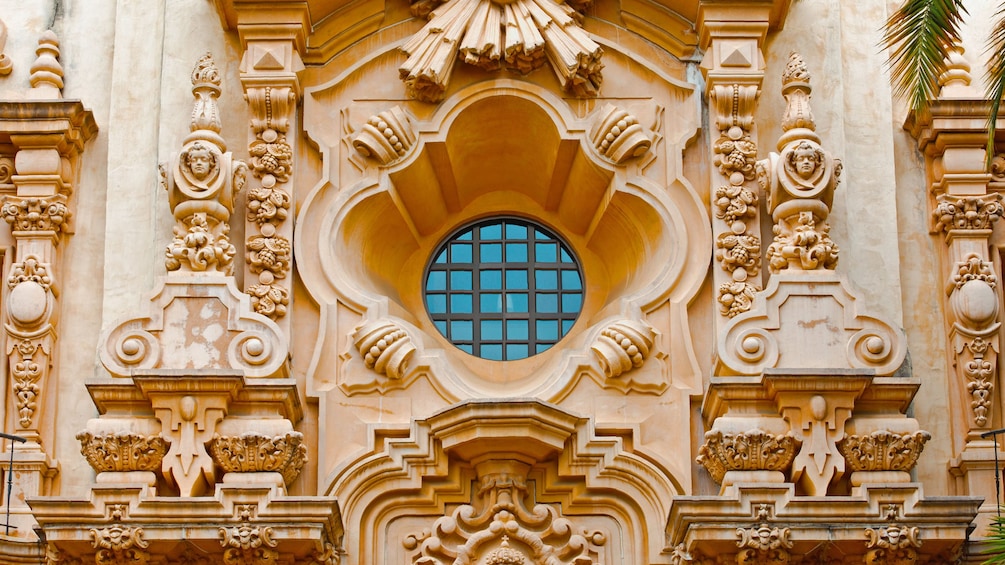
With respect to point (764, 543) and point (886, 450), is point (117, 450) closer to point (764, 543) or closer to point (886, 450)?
point (764, 543)

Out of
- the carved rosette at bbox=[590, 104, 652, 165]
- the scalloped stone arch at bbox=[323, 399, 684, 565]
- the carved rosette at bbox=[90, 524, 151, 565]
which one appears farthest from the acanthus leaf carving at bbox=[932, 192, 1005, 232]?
the carved rosette at bbox=[90, 524, 151, 565]

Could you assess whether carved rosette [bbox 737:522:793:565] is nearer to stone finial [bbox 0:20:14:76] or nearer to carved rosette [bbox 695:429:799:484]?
carved rosette [bbox 695:429:799:484]

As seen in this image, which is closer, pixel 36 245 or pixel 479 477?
pixel 479 477

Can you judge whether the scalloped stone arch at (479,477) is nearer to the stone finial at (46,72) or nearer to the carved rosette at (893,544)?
the carved rosette at (893,544)

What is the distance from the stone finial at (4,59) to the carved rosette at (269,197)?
7.75 ft

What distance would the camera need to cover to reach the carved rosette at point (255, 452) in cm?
1816

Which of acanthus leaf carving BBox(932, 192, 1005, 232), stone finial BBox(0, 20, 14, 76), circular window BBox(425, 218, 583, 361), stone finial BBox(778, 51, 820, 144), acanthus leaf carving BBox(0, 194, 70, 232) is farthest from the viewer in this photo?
Answer: stone finial BBox(0, 20, 14, 76)

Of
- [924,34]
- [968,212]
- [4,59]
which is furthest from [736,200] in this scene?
[4,59]

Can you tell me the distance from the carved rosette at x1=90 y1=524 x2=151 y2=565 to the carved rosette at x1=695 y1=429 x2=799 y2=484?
452 centimetres

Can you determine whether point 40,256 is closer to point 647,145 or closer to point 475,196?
point 475,196

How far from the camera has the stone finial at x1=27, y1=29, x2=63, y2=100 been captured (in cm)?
2017

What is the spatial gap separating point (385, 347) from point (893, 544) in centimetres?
440

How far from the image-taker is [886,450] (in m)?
18.1

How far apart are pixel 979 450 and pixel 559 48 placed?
490cm
